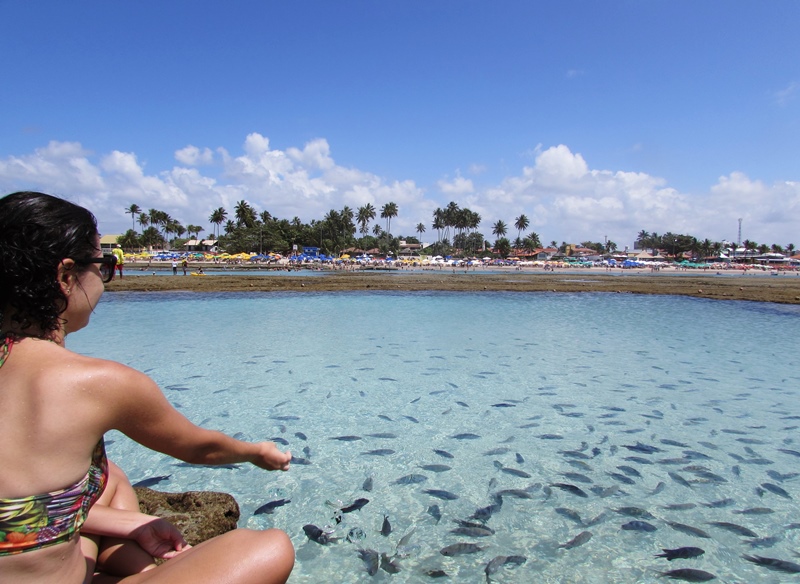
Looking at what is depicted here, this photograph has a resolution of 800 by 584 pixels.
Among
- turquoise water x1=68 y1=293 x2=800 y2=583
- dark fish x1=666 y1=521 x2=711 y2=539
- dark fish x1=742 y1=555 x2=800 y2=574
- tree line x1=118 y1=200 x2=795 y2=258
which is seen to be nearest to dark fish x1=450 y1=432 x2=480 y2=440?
turquoise water x1=68 y1=293 x2=800 y2=583

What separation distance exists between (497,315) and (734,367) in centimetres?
1166

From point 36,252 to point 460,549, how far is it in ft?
14.1

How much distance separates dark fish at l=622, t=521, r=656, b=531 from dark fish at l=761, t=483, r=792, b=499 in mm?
1999

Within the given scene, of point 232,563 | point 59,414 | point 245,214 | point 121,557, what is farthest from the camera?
point 245,214

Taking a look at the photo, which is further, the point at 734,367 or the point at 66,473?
the point at 734,367

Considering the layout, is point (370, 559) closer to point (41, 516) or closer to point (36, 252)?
point (41, 516)

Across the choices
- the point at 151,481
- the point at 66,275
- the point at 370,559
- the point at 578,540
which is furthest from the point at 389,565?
the point at 66,275

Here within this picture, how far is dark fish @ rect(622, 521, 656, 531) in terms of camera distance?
4906 millimetres

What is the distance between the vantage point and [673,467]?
6359mm

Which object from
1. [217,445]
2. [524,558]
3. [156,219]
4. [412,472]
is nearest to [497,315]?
[412,472]

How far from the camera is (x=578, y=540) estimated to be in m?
4.71

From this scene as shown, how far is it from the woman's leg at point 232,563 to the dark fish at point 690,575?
376cm

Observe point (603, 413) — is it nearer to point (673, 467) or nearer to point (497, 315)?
point (673, 467)

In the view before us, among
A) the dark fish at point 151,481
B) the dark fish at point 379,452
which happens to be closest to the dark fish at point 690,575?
the dark fish at point 379,452
